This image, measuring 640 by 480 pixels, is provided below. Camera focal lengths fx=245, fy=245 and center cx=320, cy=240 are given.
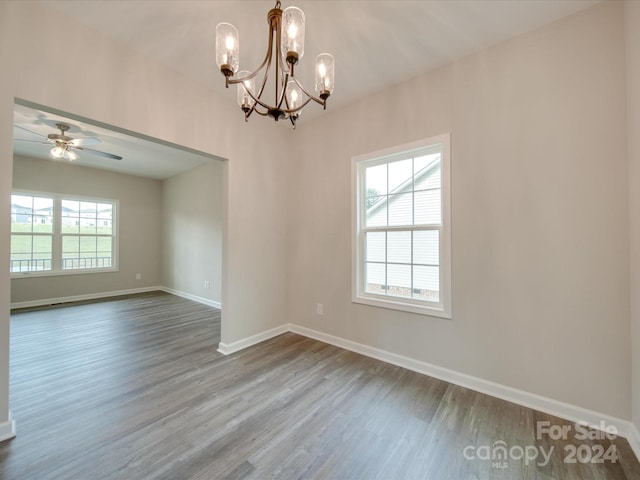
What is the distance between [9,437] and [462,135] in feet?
12.9

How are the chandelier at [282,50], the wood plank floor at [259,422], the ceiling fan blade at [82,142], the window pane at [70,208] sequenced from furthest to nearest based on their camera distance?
1. the window pane at [70,208]
2. the ceiling fan blade at [82,142]
3. the wood plank floor at [259,422]
4. the chandelier at [282,50]

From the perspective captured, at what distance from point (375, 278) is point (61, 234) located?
646 centimetres

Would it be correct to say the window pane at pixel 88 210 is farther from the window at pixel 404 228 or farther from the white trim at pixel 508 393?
the white trim at pixel 508 393

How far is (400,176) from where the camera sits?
2586 mm

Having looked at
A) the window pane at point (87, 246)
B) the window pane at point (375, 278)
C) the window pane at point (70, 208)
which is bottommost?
the window pane at point (375, 278)

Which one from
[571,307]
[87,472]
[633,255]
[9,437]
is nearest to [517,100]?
[633,255]

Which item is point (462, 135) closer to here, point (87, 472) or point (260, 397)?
point (260, 397)

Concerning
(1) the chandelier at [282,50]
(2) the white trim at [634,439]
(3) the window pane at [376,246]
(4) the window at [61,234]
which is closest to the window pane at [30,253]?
(4) the window at [61,234]

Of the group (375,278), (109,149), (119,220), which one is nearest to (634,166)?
(375,278)

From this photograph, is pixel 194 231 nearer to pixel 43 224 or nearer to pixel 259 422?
pixel 43 224

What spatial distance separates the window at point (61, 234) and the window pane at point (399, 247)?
629 centimetres

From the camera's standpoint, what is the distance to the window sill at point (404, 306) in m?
2.26

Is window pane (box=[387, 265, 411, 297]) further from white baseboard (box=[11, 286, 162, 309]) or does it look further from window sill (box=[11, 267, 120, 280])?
window sill (box=[11, 267, 120, 280])

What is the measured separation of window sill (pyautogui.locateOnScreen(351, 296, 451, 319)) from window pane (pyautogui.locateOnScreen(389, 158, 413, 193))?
1.17m
